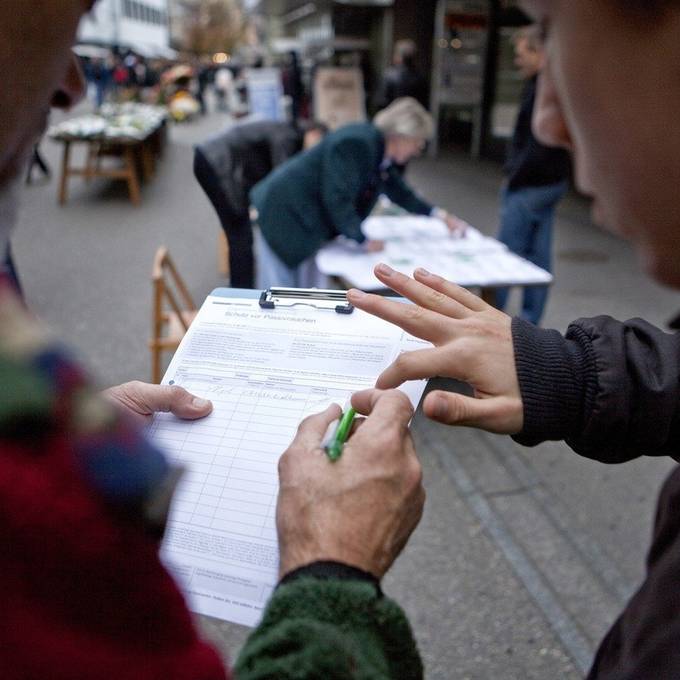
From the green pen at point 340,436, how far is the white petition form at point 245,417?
0.37 ft

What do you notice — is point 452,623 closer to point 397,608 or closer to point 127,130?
point 397,608

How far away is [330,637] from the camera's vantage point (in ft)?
2.21

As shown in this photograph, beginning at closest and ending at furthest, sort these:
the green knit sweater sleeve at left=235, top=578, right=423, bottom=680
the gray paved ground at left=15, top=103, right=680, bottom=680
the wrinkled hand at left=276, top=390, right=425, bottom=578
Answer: the green knit sweater sleeve at left=235, top=578, right=423, bottom=680 < the wrinkled hand at left=276, top=390, right=425, bottom=578 < the gray paved ground at left=15, top=103, right=680, bottom=680

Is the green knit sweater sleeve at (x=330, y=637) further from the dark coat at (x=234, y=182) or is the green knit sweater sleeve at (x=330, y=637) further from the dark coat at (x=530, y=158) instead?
the dark coat at (x=530, y=158)

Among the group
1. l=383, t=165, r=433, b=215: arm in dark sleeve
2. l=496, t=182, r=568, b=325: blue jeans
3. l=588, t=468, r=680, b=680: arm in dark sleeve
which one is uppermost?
l=588, t=468, r=680, b=680: arm in dark sleeve

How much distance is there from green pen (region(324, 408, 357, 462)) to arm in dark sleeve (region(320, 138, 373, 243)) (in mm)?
2586

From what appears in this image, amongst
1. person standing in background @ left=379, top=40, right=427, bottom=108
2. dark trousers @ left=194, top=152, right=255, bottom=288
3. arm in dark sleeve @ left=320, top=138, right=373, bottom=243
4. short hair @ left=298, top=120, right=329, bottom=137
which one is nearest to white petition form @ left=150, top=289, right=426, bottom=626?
dark trousers @ left=194, top=152, right=255, bottom=288

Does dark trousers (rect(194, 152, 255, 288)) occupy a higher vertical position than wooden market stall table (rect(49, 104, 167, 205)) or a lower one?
higher

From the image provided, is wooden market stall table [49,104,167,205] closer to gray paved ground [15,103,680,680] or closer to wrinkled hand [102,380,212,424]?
gray paved ground [15,103,680,680]

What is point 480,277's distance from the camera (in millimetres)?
3213

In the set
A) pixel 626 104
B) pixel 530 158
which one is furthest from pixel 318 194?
pixel 626 104

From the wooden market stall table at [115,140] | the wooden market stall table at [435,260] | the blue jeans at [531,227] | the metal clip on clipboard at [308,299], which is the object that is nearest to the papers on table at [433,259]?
the wooden market stall table at [435,260]

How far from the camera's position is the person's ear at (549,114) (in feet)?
2.22

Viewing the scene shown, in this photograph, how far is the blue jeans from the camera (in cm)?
429
